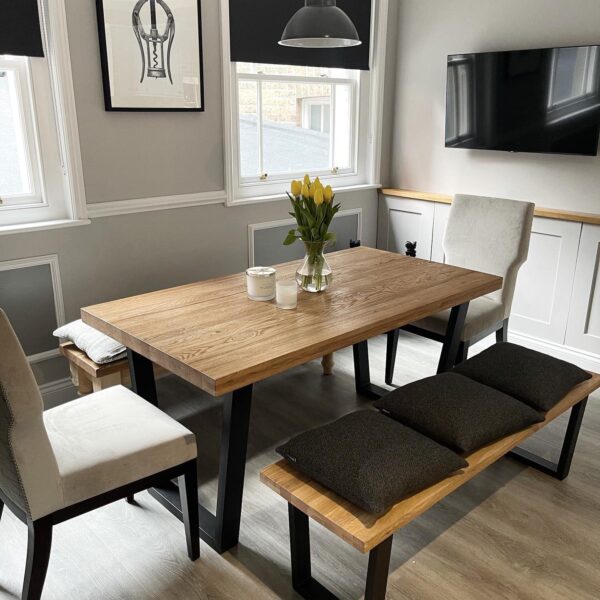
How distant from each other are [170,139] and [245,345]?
164cm

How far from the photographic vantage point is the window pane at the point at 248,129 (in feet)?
11.4

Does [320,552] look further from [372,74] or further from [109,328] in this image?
[372,74]

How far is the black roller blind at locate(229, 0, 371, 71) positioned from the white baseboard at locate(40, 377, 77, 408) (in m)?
1.89

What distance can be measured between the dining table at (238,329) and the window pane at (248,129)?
1149 mm

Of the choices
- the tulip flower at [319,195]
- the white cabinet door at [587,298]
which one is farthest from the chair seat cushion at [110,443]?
the white cabinet door at [587,298]

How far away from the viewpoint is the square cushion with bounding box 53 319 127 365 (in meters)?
2.52

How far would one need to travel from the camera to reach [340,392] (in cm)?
313

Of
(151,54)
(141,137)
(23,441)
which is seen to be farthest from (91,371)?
(151,54)

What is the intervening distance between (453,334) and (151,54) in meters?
1.96

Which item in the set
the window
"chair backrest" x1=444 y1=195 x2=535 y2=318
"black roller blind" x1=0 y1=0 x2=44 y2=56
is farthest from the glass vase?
"black roller blind" x1=0 y1=0 x2=44 y2=56

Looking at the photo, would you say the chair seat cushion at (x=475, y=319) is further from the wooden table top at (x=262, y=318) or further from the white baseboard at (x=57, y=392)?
the white baseboard at (x=57, y=392)

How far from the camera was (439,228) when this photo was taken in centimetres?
399

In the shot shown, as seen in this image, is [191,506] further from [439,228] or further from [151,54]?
[439,228]

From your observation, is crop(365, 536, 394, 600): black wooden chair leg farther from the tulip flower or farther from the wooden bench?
the tulip flower
